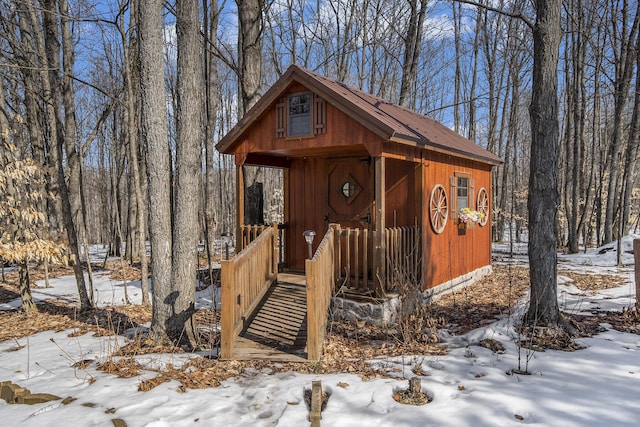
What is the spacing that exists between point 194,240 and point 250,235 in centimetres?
251

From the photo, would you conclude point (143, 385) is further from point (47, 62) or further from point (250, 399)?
point (47, 62)

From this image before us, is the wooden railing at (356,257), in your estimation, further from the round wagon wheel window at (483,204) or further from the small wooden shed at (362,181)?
the round wagon wheel window at (483,204)

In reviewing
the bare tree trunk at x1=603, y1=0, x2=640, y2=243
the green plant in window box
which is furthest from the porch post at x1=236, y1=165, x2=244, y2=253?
the bare tree trunk at x1=603, y1=0, x2=640, y2=243

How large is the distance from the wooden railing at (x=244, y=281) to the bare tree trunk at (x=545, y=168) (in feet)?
12.8

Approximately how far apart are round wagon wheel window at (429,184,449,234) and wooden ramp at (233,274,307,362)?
2.90 metres

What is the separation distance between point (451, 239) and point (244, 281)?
16.6 feet

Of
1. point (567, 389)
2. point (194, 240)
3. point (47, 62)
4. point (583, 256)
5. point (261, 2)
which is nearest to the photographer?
point (567, 389)

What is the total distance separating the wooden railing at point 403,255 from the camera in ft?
22.8

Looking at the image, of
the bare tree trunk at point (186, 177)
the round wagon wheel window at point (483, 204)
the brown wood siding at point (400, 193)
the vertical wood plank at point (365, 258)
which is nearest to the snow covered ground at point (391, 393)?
the bare tree trunk at point (186, 177)

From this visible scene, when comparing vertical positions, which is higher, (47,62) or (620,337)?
(47,62)

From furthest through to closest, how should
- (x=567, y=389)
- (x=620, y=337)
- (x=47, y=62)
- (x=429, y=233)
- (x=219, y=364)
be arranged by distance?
(x=47, y=62) < (x=429, y=233) < (x=620, y=337) < (x=219, y=364) < (x=567, y=389)

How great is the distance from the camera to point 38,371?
496 cm

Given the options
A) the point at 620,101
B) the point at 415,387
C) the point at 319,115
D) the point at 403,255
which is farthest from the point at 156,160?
the point at 620,101

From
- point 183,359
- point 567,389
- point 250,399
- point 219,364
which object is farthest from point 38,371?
point 567,389
